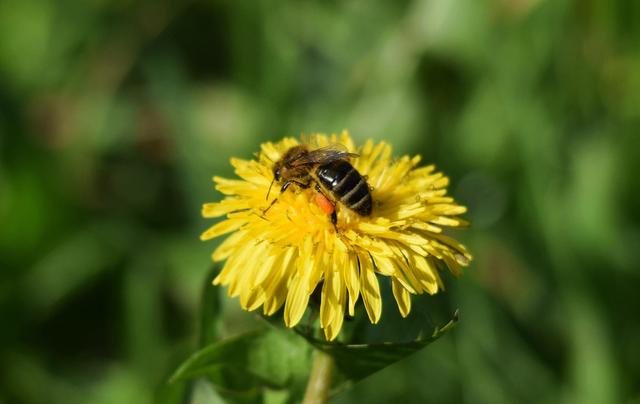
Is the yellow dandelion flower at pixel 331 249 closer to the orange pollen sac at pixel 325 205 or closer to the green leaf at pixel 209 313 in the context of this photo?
the orange pollen sac at pixel 325 205

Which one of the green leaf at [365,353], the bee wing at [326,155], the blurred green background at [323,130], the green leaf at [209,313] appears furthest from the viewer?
the blurred green background at [323,130]

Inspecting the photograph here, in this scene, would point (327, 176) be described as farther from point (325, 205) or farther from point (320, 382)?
point (320, 382)

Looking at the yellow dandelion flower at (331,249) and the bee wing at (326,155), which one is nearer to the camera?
the yellow dandelion flower at (331,249)

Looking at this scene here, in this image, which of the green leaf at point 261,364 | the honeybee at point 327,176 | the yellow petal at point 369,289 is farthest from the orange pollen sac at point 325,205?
the green leaf at point 261,364

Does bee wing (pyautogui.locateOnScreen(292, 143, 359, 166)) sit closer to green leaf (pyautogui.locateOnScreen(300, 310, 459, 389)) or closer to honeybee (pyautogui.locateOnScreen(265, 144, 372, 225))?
honeybee (pyautogui.locateOnScreen(265, 144, 372, 225))

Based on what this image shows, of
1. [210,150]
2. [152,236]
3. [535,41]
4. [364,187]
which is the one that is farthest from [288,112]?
[364,187]

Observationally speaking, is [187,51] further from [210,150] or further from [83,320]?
[83,320]
